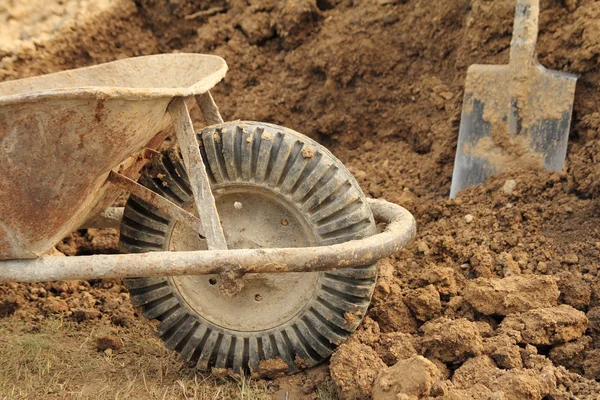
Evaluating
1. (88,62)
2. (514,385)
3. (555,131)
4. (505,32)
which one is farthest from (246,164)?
(88,62)

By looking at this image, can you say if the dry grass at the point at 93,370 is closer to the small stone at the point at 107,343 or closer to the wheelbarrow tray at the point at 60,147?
the small stone at the point at 107,343

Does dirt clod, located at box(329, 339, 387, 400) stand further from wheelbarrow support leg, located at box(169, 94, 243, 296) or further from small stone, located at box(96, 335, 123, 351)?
small stone, located at box(96, 335, 123, 351)

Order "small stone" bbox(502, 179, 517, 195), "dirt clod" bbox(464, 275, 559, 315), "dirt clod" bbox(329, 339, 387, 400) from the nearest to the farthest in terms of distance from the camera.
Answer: "dirt clod" bbox(329, 339, 387, 400), "dirt clod" bbox(464, 275, 559, 315), "small stone" bbox(502, 179, 517, 195)

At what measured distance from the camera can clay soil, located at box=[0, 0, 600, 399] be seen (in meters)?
2.67

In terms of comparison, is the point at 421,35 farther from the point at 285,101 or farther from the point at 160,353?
the point at 160,353

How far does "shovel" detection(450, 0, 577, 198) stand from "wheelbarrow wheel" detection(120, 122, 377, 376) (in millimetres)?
1475

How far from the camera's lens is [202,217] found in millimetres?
2531

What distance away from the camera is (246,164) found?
8.73 feet

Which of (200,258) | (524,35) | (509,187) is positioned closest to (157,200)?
(200,258)

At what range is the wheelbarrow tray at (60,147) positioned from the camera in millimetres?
2191

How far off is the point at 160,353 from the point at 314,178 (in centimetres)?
109

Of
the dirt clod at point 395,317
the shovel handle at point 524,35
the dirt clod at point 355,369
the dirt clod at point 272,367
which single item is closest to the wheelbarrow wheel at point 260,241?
the dirt clod at point 272,367

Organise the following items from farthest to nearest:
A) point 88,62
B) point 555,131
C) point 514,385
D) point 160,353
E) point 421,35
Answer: point 88,62
point 421,35
point 555,131
point 160,353
point 514,385

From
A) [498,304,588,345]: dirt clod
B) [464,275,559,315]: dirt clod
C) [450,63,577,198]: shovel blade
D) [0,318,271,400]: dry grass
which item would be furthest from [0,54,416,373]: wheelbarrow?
[450,63,577,198]: shovel blade
